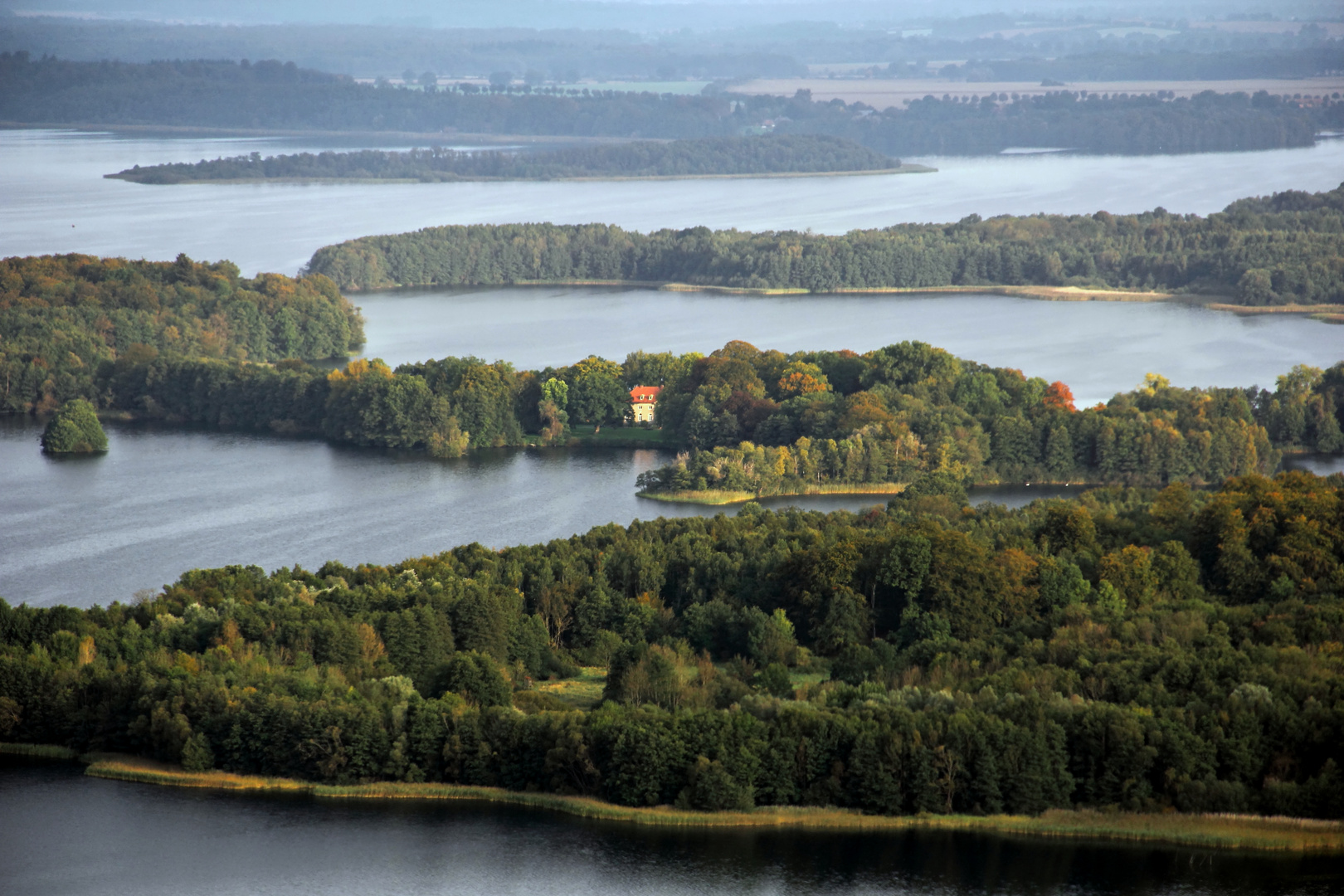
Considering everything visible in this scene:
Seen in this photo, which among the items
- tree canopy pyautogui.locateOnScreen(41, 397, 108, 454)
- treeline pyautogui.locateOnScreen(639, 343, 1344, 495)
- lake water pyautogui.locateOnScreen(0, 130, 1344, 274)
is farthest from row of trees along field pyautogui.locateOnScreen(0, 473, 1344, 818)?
lake water pyautogui.locateOnScreen(0, 130, 1344, 274)

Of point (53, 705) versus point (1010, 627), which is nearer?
point (53, 705)

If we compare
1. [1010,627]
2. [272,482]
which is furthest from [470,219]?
[1010,627]

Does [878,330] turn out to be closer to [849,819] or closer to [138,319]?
[138,319]

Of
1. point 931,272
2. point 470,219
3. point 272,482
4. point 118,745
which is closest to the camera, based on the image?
point 118,745

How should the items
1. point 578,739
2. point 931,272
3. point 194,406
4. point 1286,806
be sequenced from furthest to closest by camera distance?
point 931,272
point 194,406
point 578,739
point 1286,806

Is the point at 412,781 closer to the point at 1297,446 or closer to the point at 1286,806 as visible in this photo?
the point at 1286,806

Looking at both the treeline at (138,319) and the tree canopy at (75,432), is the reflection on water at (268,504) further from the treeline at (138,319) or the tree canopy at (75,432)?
the treeline at (138,319)

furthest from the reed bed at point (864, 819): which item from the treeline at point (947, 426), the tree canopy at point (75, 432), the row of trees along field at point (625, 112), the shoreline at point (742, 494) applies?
the row of trees along field at point (625, 112)
